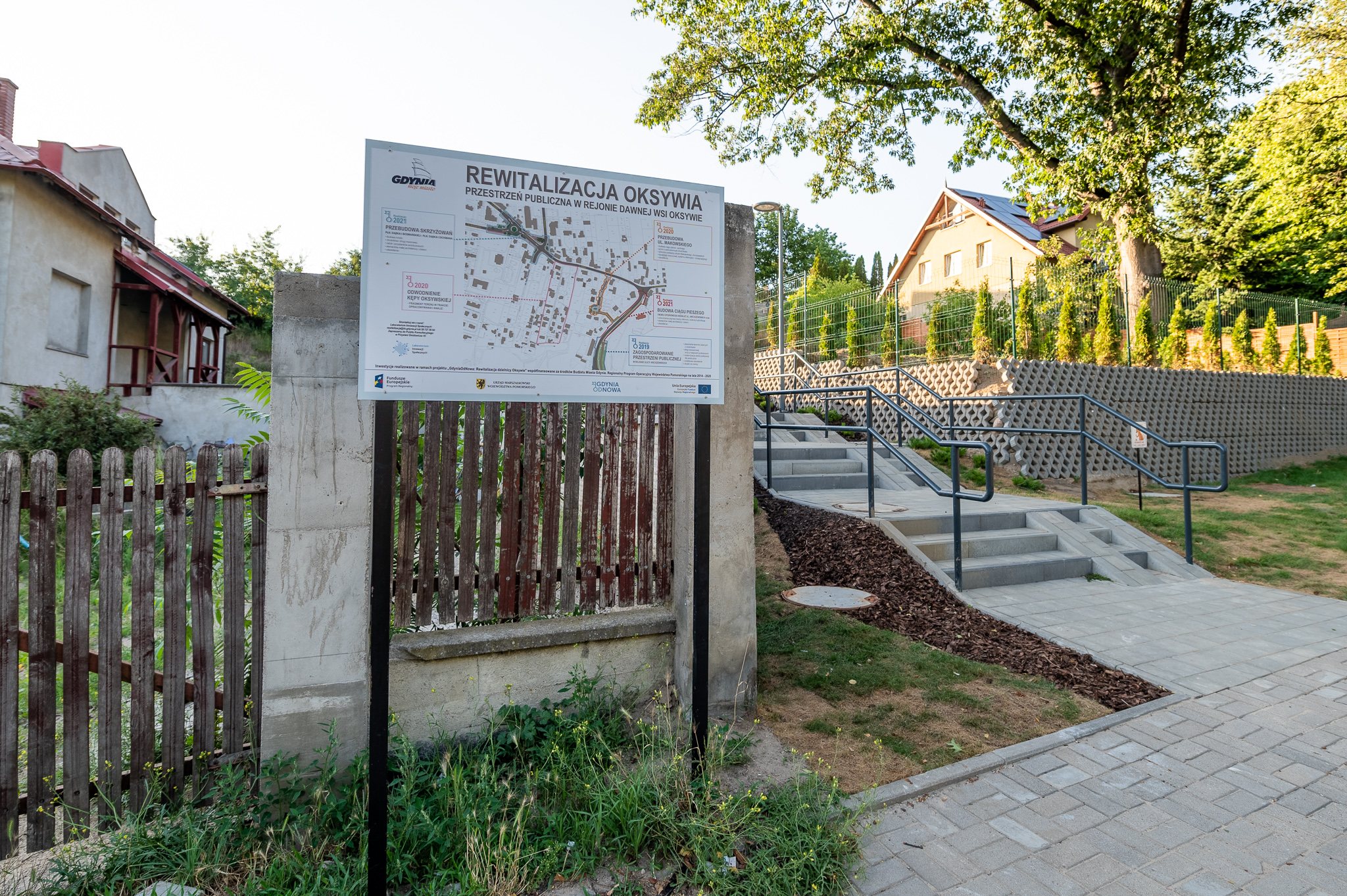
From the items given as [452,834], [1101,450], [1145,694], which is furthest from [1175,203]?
[452,834]

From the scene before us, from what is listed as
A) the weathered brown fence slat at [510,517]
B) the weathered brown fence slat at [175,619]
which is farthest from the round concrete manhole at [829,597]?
the weathered brown fence slat at [175,619]

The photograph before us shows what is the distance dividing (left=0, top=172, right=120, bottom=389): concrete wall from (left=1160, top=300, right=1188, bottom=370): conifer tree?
68.7 ft

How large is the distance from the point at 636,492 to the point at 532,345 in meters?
1.14

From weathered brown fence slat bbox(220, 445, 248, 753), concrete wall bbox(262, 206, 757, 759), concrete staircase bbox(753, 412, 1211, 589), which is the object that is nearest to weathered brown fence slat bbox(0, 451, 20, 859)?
weathered brown fence slat bbox(220, 445, 248, 753)

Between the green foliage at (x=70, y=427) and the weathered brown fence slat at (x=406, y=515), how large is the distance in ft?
22.8

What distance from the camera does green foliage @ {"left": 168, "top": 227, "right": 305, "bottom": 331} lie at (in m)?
34.4

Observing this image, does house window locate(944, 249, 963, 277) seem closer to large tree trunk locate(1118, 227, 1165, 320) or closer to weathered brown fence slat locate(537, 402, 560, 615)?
large tree trunk locate(1118, 227, 1165, 320)

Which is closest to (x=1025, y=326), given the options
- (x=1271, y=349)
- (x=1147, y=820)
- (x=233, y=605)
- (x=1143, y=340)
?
(x=1143, y=340)

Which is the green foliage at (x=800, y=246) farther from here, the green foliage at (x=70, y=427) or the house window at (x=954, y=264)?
the green foliage at (x=70, y=427)

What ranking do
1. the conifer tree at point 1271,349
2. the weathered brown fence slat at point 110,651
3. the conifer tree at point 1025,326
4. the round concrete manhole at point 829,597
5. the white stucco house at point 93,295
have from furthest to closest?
the conifer tree at point 1271,349 < the conifer tree at point 1025,326 < the white stucco house at point 93,295 < the round concrete manhole at point 829,597 < the weathered brown fence slat at point 110,651

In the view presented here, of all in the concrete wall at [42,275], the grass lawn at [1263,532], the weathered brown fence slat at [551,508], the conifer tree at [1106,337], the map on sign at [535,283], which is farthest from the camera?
the conifer tree at [1106,337]

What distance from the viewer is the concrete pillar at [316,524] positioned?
2.66 m

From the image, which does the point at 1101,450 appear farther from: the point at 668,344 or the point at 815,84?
the point at 668,344

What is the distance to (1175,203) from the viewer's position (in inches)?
928
